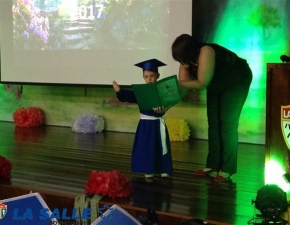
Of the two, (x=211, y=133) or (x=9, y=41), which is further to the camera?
(x=9, y=41)

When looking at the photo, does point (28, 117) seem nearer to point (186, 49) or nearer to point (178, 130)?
point (178, 130)

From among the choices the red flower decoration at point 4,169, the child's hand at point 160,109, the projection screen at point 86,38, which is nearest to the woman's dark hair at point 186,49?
the child's hand at point 160,109

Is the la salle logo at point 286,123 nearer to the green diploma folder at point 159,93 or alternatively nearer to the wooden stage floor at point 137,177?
the wooden stage floor at point 137,177

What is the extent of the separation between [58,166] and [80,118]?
5.46ft

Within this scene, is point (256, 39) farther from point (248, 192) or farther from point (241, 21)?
point (248, 192)

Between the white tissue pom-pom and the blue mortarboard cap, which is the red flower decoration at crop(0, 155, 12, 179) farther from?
the white tissue pom-pom

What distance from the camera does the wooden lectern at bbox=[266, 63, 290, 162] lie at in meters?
2.22

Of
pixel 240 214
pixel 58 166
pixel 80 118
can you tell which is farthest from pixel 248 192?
pixel 80 118

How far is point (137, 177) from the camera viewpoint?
2816 millimetres

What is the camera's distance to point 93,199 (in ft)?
7.60

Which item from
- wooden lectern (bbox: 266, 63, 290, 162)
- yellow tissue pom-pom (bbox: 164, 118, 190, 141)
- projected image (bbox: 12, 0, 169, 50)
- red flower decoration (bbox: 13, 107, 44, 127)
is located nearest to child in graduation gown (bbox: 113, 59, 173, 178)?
wooden lectern (bbox: 266, 63, 290, 162)

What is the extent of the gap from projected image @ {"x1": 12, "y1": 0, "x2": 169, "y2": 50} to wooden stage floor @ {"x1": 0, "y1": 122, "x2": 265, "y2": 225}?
0.93 m

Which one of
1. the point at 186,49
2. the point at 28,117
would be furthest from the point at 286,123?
the point at 28,117

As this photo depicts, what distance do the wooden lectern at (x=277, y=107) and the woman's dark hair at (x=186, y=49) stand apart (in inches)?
20.9
